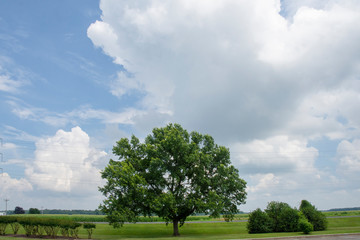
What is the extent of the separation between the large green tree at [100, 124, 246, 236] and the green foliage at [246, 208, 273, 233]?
351 cm

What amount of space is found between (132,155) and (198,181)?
10.2 meters

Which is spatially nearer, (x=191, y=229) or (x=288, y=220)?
(x=288, y=220)

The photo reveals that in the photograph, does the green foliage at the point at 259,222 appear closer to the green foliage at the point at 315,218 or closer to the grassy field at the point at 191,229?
the grassy field at the point at 191,229

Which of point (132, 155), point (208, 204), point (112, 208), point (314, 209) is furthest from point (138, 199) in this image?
point (314, 209)

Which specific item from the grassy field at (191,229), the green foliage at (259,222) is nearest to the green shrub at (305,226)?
the green foliage at (259,222)

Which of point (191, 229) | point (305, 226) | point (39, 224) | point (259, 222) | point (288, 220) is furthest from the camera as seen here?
point (191, 229)

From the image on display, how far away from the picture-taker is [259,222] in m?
42.4

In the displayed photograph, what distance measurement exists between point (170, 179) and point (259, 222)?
1533 cm

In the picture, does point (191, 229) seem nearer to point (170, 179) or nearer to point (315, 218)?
point (170, 179)

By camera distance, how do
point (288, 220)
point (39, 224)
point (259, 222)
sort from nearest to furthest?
point (39, 224)
point (259, 222)
point (288, 220)

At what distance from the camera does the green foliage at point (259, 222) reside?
42.1 metres

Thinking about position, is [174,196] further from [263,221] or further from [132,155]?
[263,221]

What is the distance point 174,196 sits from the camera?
3753 cm

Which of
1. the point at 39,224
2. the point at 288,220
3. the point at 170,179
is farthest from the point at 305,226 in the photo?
the point at 39,224
